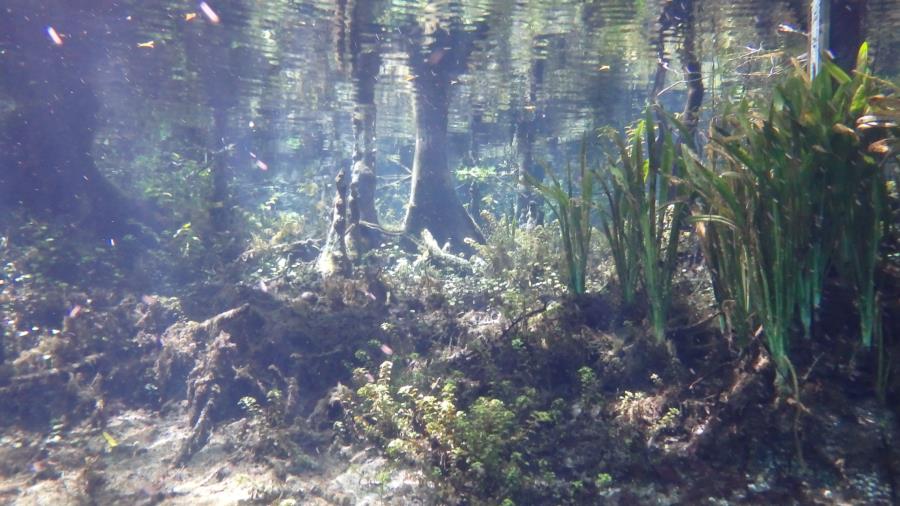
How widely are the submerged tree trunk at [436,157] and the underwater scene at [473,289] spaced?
0.09m

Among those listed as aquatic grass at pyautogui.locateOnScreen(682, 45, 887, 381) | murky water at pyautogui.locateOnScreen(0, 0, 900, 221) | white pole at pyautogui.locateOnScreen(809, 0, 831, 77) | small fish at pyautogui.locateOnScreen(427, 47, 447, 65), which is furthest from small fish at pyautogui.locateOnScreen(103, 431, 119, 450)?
small fish at pyautogui.locateOnScreen(427, 47, 447, 65)

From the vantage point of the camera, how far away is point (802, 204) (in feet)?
11.6

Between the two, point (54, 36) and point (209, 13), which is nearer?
point (54, 36)

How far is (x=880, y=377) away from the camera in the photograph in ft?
11.5

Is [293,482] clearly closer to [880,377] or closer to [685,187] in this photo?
[685,187]

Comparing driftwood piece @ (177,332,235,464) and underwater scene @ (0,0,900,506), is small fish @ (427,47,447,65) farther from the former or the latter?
driftwood piece @ (177,332,235,464)

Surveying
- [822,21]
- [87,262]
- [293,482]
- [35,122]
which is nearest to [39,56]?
[35,122]

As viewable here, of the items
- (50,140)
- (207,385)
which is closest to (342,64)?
(50,140)

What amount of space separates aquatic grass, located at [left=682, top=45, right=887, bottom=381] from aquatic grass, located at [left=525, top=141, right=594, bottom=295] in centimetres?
162

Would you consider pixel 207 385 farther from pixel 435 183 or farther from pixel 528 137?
pixel 528 137

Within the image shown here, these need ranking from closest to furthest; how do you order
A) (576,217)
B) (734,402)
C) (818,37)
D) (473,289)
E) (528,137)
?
(734,402)
(818,37)
(576,217)
(473,289)
(528,137)

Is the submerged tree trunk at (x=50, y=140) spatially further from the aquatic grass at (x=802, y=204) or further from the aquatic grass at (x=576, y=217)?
the aquatic grass at (x=802, y=204)

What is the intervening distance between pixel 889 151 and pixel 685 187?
147 centimetres

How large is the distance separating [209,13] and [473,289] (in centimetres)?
1189
